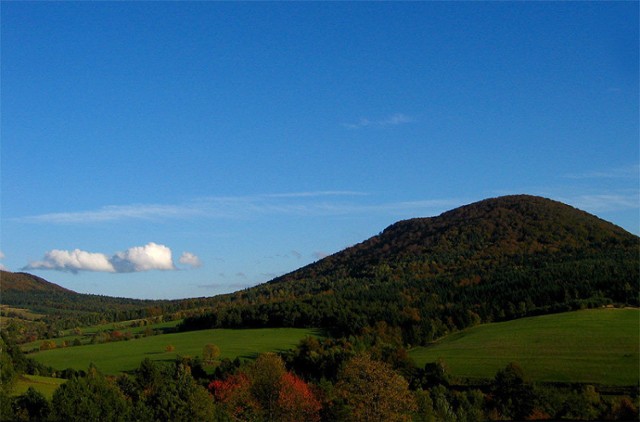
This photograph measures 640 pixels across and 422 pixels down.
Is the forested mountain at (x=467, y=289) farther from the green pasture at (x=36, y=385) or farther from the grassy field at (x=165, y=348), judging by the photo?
the green pasture at (x=36, y=385)

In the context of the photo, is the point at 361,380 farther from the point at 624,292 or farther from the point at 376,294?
the point at 376,294

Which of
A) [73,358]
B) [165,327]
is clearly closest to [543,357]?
[73,358]

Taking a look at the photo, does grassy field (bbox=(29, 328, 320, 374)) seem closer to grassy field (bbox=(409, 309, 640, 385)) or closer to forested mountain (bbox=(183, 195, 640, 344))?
forested mountain (bbox=(183, 195, 640, 344))

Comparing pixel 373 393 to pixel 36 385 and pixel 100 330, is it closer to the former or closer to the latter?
pixel 36 385

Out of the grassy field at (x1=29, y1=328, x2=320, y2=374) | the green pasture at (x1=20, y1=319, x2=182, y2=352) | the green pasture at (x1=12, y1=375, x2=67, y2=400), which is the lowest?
the green pasture at (x1=12, y1=375, x2=67, y2=400)

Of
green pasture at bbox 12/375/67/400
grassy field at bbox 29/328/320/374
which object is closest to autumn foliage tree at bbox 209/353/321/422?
green pasture at bbox 12/375/67/400

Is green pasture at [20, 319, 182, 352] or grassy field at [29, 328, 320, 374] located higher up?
green pasture at [20, 319, 182, 352]

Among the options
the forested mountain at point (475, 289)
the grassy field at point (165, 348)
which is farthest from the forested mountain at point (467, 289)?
the grassy field at point (165, 348)

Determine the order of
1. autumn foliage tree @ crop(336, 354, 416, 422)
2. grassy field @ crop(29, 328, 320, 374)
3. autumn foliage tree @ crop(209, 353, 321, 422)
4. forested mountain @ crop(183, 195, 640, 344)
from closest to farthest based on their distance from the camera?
autumn foliage tree @ crop(336, 354, 416, 422) → autumn foliage tree @ crop(209, 353, 321, 422) → grassy field @ crop(29, 328, 320, 374) → forested mountain @ crop(183, 195, 640, 344)
